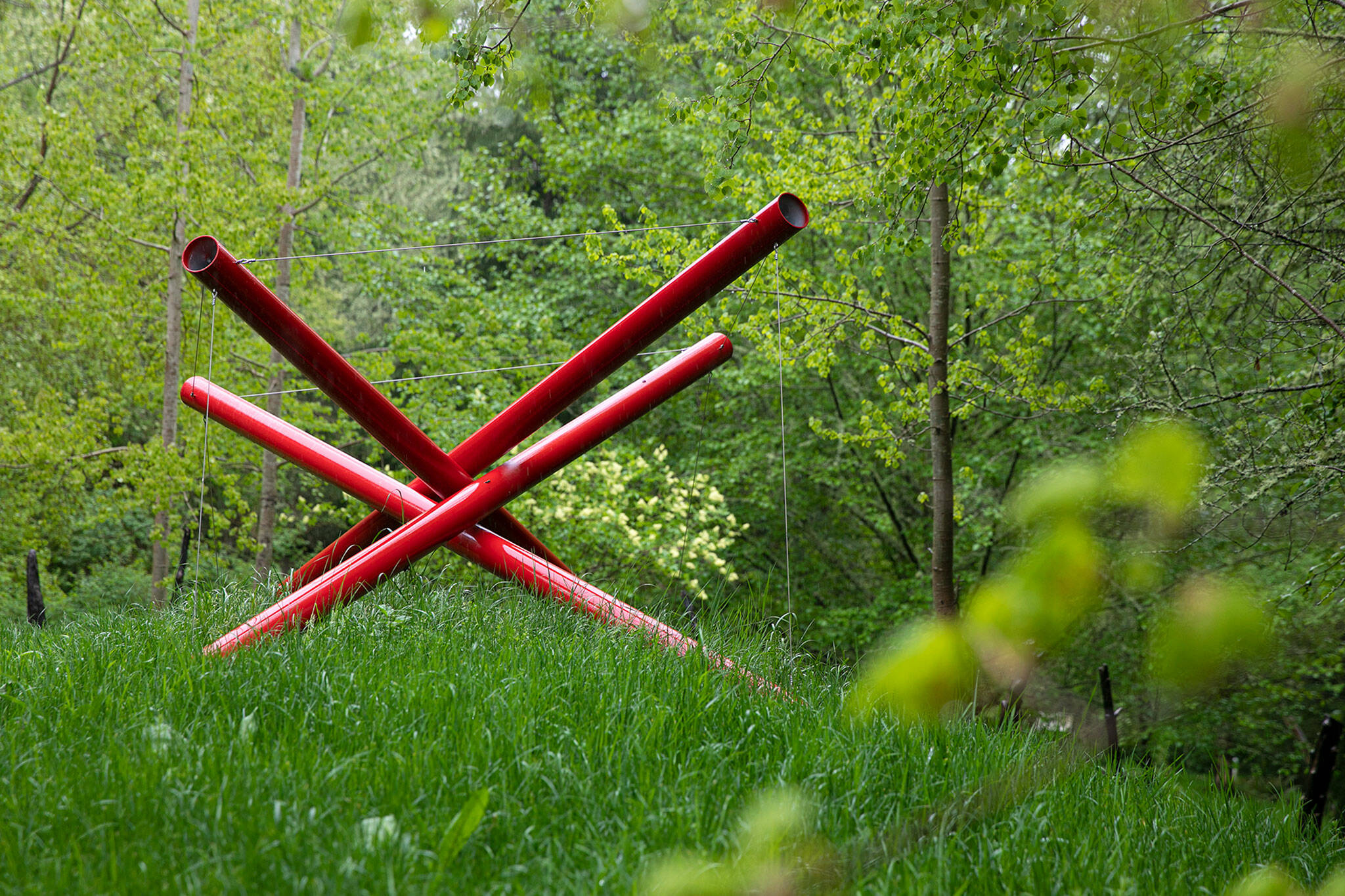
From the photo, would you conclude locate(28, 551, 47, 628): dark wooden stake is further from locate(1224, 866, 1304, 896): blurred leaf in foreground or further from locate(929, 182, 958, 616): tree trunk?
locate(1224, 866, 1304, 896): blurred leaf in foreground

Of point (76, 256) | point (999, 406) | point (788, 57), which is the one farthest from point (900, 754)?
point (76, 256)

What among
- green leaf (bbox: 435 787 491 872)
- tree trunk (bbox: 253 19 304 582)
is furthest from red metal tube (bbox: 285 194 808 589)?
tree trunk (bbox: 253 19 304 582)

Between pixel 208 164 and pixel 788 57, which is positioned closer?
pixel 788 57

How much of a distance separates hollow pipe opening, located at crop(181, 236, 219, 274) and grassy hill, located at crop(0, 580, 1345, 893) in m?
1.48

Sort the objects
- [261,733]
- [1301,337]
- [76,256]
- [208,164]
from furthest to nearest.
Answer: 1. [76,256]
2. [208,164]
3. [1301,337]
4. [261,733]

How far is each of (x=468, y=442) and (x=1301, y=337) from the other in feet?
15.4

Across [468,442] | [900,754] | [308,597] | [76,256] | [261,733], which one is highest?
[76,256]

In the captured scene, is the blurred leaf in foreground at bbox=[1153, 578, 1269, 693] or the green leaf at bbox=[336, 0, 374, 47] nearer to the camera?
the blurred leaf in foreground at bbox=[1153, 578, 1269, 693]

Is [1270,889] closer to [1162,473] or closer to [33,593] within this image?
[1162,473]

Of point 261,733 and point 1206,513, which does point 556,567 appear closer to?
point 261,733

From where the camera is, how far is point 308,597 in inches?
170

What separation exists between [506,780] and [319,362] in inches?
93.0

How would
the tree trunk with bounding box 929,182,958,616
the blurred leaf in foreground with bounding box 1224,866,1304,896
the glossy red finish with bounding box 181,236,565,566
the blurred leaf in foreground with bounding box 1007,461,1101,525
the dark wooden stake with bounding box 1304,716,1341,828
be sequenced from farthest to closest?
the tree trunk with bounding box 929,182,958,616
the glossy red finish with bounding box 181,236,565,566
the dark wooden stake with bounding box 1304,716,1341,828
the blurred leaf in foreground with bounding box 1224,866,1304,896
the blurred leaf in foreground with bounding box 1007,461,1101,525

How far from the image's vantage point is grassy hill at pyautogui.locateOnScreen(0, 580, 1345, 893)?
2361 millimetres
